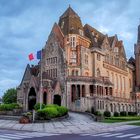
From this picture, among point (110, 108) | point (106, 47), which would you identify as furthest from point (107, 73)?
point (110, 108)

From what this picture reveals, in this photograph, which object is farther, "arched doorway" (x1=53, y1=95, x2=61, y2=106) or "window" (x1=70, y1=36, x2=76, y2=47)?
"window" (x1=70, y1=36, x2=76, y2=47)

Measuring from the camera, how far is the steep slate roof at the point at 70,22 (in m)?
70.8

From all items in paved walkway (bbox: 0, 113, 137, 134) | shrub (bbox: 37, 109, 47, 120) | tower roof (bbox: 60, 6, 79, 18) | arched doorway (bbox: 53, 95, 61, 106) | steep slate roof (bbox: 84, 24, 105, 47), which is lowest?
paved walkway (bbox: 0, 113, 137, 134)

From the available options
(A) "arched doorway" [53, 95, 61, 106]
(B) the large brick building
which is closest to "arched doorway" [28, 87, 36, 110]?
(B) the large brick building

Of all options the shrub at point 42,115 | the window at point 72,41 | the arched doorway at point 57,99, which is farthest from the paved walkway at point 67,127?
the window at point 72,41

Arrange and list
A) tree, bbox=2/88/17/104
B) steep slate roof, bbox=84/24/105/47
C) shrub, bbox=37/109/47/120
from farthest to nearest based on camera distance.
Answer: tree, bbox=2/88/17/104
steep slate roof, bbox=84/24/105/47
shrub, bbox=37/109/47/120

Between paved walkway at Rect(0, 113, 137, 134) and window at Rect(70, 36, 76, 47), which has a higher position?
window at Rect(70, 36, 76, 47)

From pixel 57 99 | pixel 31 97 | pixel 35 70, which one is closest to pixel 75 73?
pixel 57 99

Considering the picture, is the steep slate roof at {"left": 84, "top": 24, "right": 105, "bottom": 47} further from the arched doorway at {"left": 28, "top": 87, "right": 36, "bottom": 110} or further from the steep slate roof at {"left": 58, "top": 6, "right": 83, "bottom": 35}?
the arched doorway at {"left": 28, "top": 87, "right": 36, "bottom": 110}

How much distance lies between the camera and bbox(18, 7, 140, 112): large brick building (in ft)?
210

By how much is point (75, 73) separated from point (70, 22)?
13506 millimetres

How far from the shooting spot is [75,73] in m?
67.1

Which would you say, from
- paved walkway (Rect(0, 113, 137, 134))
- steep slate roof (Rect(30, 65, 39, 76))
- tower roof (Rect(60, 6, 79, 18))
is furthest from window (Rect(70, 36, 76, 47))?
paved walkway (Rect(0, 113, 137, 134))

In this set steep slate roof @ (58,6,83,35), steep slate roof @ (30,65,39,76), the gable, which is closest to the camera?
the gable
